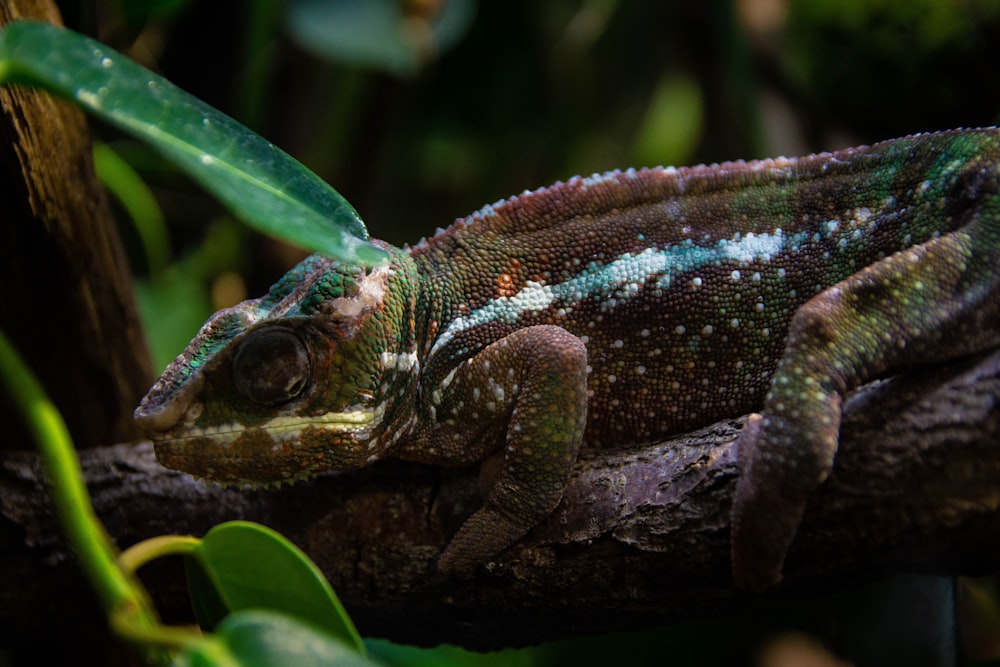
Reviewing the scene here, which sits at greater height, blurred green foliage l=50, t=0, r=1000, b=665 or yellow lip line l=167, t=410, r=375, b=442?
blurred green foliage l=50, t=0, r=1000, b=665

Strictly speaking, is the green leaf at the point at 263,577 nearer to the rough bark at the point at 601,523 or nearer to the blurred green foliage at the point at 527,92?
the rough bark at the point at 601,523

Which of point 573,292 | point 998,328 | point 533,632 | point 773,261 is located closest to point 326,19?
point 573,292

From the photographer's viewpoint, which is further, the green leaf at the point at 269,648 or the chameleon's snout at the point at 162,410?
the chameleon's snout at the point at 162,410

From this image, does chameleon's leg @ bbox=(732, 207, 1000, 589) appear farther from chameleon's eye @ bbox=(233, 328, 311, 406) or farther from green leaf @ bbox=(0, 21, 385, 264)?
chameleon's eye @ bbox=(233, 328, 311, 406)

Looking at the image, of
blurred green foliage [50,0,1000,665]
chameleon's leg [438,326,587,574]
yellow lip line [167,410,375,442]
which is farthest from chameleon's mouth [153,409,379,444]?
blurred green foliage [50,0,1000,665]

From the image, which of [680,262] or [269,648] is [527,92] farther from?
[269,648]

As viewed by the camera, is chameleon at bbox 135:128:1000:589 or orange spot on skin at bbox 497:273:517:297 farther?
orange spot on skin at bbox 497:273:517:297

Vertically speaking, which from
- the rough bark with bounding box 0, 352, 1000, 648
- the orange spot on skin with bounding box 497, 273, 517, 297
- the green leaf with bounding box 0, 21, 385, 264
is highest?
the green leaf with bounding box 0, 21, 385, 264

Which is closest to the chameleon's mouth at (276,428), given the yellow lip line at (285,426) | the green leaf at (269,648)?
the yellow lip line at (285,426)
